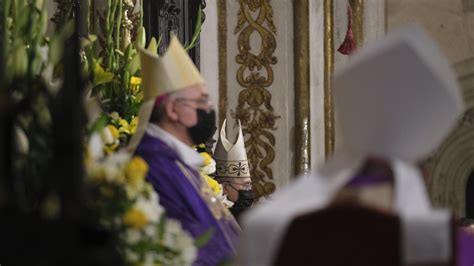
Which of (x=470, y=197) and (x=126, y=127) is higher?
(x=126, y=127)

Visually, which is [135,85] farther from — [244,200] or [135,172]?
[244,200]

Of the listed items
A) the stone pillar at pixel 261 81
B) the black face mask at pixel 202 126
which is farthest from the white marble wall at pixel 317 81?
the black face mask at pixel 202 126

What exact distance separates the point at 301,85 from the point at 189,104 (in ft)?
12.9

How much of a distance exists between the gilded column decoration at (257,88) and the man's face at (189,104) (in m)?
3.82

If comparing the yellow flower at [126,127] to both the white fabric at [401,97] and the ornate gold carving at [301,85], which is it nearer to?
the white fabric at [401,97]

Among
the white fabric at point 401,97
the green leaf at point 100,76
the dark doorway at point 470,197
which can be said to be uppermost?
the white fabric at point 401,97

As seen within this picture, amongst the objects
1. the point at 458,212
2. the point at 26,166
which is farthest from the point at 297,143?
the point at 26,166

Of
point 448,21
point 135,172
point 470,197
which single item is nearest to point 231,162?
point 135,172

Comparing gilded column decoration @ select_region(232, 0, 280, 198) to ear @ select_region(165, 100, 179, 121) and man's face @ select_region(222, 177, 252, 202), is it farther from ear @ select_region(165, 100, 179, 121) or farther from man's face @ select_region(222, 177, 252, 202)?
ear @ select_region(165, 100, 179, 121)

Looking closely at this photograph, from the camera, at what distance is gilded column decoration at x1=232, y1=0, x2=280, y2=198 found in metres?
7.07

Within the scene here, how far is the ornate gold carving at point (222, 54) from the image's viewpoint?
6988 millimetres

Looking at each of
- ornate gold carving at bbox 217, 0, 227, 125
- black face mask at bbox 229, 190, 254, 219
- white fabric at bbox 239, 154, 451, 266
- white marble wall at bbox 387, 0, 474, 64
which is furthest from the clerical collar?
white marble wall at bbox 387, 0, 474, 64

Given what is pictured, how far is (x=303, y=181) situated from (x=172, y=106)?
41.8 inches

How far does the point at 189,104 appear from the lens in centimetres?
322
